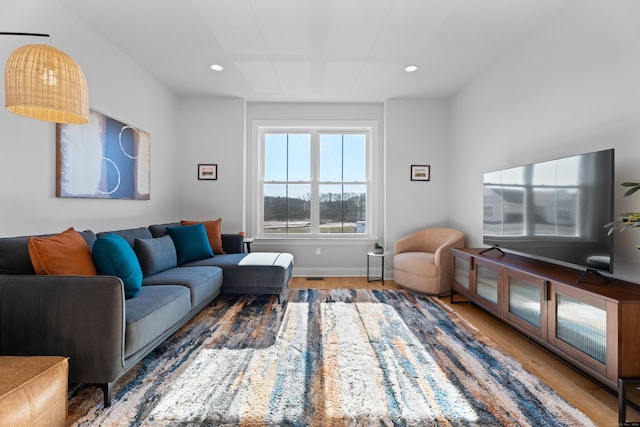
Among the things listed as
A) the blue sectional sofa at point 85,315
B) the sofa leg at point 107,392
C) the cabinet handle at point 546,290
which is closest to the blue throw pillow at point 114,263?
the blue sectional sofa at point 85,315

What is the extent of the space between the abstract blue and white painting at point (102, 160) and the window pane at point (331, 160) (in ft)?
8.10

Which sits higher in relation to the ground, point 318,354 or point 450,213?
point 450,213

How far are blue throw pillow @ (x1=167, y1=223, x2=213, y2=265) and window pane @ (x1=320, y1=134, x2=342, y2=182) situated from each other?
6.97 ft

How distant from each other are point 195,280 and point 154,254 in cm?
55

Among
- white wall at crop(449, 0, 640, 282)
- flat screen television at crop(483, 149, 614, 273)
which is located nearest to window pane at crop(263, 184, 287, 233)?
white wall at crop(449, 0, 640, 282)

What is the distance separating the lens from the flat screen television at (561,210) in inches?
74.8

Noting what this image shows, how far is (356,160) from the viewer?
4.89 meters

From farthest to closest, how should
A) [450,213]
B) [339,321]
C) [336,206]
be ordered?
1. [336,206]
2. [450,213]
3. [339,321]

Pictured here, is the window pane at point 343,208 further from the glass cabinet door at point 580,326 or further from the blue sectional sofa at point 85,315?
the glass cabinet door at point 580,326

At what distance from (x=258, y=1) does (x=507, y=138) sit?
2.77m

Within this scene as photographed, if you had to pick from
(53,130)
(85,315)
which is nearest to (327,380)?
(85,315)

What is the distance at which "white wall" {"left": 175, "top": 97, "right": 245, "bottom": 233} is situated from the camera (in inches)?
177

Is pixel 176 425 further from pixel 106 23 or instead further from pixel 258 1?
pixel 106 23

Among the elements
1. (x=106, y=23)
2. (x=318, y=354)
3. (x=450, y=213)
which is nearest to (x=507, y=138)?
(x=450, y=213)
